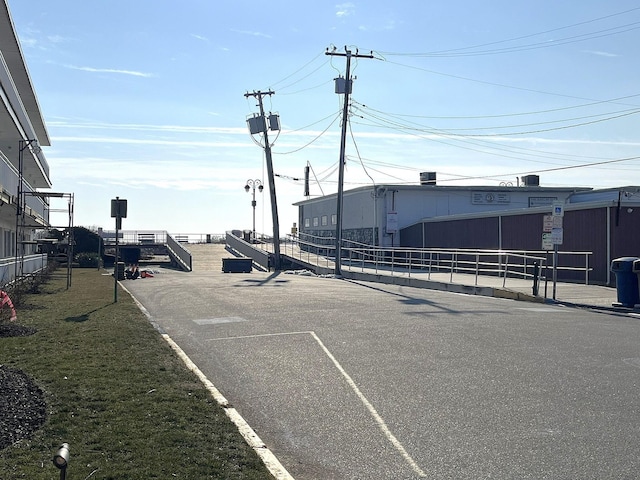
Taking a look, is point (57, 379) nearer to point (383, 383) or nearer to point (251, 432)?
point (251, 432)

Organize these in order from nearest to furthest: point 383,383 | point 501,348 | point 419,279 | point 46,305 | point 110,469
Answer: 1. point 110,469
2. point 383,383
3. point 501,348
4. point 46,305
5. point 419,279

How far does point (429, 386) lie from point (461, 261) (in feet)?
70.2

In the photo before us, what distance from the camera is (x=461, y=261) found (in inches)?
1166

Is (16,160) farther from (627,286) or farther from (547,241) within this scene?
(627,286)

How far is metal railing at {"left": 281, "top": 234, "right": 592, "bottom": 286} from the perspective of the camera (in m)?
25.6

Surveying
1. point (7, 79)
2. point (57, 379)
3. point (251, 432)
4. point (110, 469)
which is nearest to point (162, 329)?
point (57, 379)

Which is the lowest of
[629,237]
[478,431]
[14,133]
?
[478,431]

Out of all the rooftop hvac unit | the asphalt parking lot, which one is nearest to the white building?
the asphalt parking lot

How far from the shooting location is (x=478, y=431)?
6891mm

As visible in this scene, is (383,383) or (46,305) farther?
(46,305)

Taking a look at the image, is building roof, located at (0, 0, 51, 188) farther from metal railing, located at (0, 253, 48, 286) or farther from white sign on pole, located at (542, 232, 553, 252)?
white sign on pole, located at (542, 232, 553, 252)

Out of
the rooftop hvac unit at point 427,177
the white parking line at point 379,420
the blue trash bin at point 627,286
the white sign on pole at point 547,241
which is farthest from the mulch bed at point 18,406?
the rooftop hvac unit at point 427,177

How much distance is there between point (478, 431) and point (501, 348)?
15.1ft

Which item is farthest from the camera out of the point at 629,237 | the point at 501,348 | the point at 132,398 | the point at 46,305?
the point at 629,237
